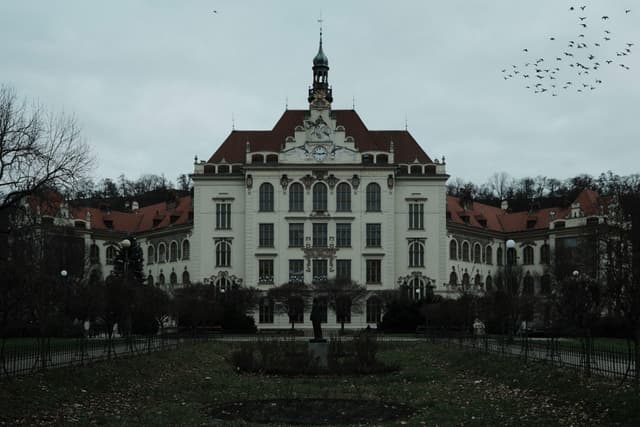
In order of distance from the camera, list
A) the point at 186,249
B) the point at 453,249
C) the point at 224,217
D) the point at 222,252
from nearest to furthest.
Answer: the point at 222,252, the point at 224,217, the point at 453,249, the point at 186,249

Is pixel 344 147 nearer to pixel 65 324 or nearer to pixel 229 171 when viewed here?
pixel 229 171

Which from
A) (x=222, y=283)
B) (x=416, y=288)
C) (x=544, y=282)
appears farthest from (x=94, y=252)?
(x=544, y=282)

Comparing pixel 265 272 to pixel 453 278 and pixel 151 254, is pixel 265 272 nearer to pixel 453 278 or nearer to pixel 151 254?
pixel 151 254

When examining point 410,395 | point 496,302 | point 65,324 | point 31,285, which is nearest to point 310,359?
point 410,395

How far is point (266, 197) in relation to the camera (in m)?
89.8

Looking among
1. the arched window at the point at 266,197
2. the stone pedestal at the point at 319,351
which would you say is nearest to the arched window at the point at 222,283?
the arched window at the point at 266,197

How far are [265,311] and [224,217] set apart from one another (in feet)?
36.1

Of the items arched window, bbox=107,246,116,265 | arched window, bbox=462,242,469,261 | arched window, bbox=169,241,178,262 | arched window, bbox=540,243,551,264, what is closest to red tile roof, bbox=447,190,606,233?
arched window, bbox=540,243,551,264

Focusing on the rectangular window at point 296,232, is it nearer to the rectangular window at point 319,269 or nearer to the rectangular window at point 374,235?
the rectangular window at point 319,269

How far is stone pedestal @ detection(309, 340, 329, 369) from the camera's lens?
36312 mm

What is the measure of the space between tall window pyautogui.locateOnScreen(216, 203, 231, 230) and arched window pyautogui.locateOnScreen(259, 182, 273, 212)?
3827 mm

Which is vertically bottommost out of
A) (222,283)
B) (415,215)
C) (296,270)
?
(222,283)

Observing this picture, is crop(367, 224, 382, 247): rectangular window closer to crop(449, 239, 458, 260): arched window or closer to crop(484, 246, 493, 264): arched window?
crop(449, 239, 458, 260): arched window

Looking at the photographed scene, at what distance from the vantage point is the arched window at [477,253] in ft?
320
